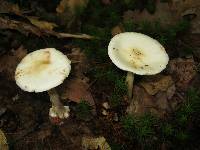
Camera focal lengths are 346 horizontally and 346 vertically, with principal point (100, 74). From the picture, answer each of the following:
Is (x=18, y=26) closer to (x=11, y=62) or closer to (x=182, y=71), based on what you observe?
(x=11, y=62)

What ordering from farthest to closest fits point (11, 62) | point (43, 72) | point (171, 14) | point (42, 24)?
1. point (171, 14)
2. point (42, 24)
3. point (11, 62)
4. point (43, 72)

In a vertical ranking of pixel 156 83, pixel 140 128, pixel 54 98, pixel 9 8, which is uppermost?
pixel 9 8

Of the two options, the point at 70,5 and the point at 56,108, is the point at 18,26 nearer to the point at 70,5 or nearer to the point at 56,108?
the point at 70,5

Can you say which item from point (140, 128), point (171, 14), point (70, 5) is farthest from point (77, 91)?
point (171, 14)

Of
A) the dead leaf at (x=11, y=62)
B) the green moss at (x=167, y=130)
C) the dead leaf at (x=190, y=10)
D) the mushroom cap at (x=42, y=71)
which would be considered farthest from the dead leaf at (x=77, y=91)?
the dead leaf at (x=190, y=10)

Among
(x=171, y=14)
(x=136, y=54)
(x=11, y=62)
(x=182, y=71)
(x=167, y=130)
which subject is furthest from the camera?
(x=171, y=14)

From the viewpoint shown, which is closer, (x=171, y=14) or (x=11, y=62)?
(x=11, y=62)

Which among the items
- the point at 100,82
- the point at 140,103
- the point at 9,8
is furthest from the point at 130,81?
the point at 9,8

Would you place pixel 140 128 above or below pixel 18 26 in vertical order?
below

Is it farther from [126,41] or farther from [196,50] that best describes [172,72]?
[126,41]
